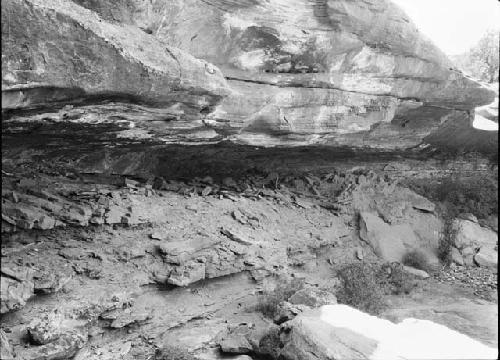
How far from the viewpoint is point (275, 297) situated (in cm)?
773

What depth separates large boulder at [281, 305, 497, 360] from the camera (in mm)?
5523

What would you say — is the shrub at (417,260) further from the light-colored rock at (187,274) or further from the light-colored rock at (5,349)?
the light-colored rock at (5,349)

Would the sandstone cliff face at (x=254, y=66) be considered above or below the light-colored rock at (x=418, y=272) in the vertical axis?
above

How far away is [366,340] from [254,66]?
4.59m

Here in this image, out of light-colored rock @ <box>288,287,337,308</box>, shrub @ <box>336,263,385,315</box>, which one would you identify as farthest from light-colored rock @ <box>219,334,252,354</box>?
shrub @ <box>336,263,385,315</box>

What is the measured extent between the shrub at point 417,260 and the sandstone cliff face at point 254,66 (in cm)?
277

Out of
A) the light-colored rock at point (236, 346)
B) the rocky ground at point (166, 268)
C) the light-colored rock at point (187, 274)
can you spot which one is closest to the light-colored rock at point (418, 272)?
the rocky ground at point (166, 268)

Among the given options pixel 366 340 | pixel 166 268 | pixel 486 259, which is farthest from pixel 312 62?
pixel 486 259

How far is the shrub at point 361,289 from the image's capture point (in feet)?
26.9

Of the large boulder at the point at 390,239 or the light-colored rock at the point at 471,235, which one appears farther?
the light-colored rock at the point at 471,235

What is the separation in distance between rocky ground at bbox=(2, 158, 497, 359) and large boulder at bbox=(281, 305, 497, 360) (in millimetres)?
589

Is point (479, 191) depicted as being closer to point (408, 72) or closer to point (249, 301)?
point (408, 72)

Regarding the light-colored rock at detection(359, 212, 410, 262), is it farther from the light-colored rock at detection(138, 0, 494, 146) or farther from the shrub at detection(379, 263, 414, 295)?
the light-colored rock at detection(138, 0, 494, 146)

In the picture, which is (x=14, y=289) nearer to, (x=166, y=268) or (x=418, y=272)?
(x=166, y=268)
